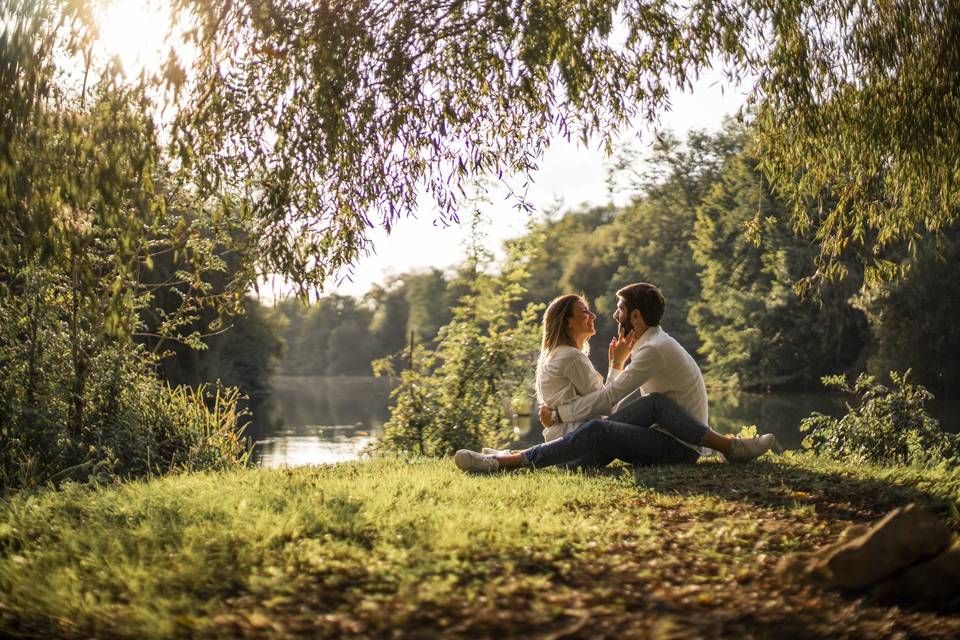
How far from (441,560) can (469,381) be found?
27.7ft

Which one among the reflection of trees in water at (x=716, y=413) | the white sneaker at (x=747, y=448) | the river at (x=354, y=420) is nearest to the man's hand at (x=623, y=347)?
the white sneaker at (x=747, y=448)

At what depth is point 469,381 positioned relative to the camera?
39.8 ft

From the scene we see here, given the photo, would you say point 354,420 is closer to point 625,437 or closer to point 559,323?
point 559,323

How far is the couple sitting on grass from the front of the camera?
6.58m

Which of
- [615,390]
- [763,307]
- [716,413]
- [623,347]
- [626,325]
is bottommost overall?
[716,413]

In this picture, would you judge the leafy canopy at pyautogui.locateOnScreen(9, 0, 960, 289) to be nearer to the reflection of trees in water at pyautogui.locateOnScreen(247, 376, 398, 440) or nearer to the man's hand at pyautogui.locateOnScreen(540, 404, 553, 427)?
the man's hand at pyautogui.locateOnScreen(540, 404, 553, 427)

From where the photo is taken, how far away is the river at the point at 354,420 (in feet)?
59.7

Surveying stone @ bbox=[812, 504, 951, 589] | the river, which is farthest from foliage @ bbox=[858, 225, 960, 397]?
stone @ bbox=[812, 504, 951, 589]

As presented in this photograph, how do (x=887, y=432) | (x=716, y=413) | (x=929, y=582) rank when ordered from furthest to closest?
(x=716, y=413), (x=887, y=432), (x=929, y=582)

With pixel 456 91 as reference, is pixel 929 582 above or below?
below

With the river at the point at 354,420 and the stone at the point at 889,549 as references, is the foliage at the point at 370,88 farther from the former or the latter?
the river at the point at 354,420

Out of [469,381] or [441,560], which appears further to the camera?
[469,381]

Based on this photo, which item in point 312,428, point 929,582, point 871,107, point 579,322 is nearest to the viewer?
point 929,582

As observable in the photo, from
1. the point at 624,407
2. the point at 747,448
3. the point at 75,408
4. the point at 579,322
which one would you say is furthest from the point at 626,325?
the point at 75,408
